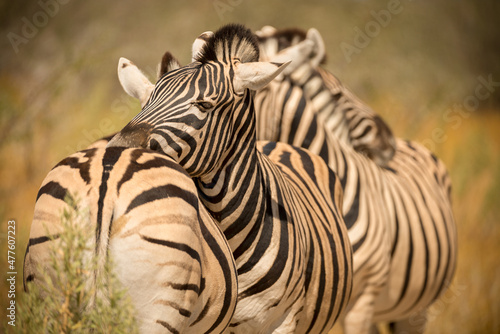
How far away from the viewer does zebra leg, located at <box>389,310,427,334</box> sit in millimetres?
4260

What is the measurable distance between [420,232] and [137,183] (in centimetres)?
263

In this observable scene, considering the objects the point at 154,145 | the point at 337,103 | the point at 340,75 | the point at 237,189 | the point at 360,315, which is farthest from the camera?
the point at 340,75

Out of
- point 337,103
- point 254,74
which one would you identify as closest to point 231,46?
point 254,74

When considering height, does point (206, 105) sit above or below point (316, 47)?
below

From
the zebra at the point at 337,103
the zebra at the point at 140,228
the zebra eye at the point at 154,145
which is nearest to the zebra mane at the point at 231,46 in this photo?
the zebra eye at the point at 154,145

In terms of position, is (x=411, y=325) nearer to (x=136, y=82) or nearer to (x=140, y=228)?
(x=136, y=82)

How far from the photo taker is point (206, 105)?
1.63 meters

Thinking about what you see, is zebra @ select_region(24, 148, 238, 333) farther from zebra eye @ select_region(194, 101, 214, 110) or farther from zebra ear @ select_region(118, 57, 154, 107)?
zebra ear @ select_region(118, 57, 154, 107)

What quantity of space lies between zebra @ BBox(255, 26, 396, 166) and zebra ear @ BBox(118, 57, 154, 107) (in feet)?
4.29

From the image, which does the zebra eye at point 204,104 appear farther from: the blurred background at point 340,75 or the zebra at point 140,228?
the blurred background at point 340,75

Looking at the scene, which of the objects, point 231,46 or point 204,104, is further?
point 231,46

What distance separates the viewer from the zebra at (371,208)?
2996 mm

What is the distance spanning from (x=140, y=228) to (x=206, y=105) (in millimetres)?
494

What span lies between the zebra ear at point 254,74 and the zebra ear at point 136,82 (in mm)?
289
